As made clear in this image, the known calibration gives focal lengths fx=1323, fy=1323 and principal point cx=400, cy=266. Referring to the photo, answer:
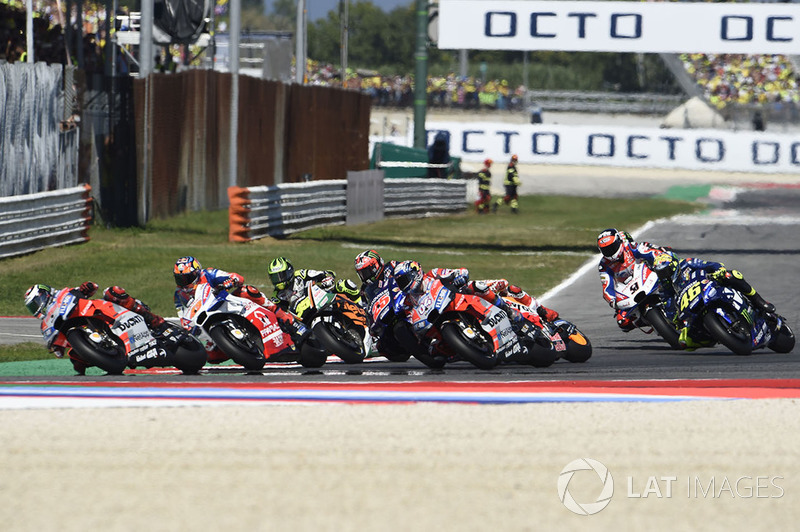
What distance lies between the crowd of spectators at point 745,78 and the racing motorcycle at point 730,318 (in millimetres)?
50411

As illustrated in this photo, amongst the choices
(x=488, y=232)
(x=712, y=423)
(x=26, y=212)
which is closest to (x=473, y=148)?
(x=488, y=232)

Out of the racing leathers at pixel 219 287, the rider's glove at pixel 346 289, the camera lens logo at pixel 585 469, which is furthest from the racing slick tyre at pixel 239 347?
the camera lens logo at pixel 585 469

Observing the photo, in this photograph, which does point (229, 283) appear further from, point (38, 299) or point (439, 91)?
point (439, 91)

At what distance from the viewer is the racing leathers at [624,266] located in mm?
12453

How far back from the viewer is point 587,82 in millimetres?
94062

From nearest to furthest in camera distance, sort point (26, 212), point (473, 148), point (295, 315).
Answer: point (295, 315), point (26, 212), point (473, 148)

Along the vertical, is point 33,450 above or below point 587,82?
below

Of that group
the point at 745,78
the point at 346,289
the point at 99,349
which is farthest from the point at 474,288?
the point at 745,78

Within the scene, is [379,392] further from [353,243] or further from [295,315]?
[353,243]

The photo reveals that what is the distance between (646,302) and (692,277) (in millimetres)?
633

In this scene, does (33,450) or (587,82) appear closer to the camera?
(33,450)

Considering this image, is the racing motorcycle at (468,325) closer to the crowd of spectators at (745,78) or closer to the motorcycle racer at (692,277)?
the motorcycle racer at (692,277)

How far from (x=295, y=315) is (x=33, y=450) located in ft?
14.0

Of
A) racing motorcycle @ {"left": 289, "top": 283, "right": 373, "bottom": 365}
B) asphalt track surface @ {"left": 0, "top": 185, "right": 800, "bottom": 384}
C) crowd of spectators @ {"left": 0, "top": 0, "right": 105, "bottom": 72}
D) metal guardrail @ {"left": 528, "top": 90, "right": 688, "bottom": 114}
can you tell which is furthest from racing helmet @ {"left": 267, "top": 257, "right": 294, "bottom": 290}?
metal guardrail @ {"left": 528, "top": 90, "right": 688, "bottom": 114}
